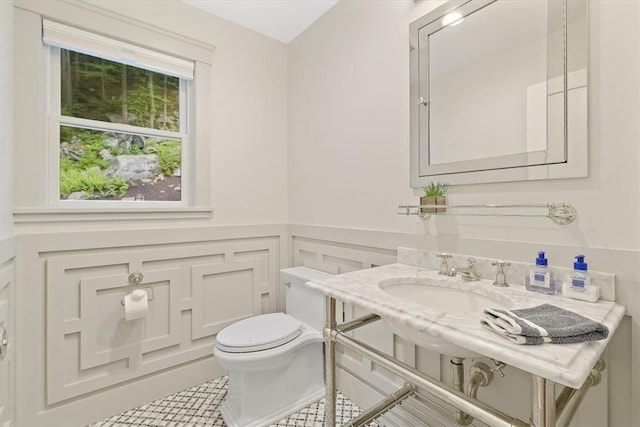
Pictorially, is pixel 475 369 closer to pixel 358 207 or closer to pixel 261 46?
pixel 358 207

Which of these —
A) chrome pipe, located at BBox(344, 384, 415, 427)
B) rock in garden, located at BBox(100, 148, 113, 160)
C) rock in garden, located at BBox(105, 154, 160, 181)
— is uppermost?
rock in garden, located at BBox(100, 148, 113, 160)

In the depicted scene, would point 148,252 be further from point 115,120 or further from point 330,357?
point 330,357

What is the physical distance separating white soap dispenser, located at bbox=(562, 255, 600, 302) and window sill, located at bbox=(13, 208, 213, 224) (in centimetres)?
180

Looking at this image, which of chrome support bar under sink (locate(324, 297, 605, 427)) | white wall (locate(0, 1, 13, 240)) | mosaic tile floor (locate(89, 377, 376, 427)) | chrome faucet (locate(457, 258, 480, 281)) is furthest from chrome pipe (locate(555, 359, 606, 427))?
white wall (locate(0, 1, 13, 240))

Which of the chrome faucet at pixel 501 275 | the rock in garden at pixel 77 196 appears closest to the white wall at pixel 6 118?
the rock in garden at pixel 77 196

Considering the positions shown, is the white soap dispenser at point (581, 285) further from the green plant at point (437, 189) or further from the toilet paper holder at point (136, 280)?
the toilet paper holder at point (136, 280)

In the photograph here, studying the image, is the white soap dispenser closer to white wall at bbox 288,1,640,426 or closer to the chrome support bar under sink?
white wall at bbox 288,1,640,426

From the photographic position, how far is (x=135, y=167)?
186cm

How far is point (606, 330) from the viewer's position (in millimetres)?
666

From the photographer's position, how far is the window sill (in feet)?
4.76

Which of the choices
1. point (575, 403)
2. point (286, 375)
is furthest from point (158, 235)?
point (575, 403)

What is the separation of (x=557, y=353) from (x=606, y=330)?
16 centimetres

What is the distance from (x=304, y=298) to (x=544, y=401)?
1.36m

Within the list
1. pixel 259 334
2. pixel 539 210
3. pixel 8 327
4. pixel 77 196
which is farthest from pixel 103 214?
pixel 539 210
